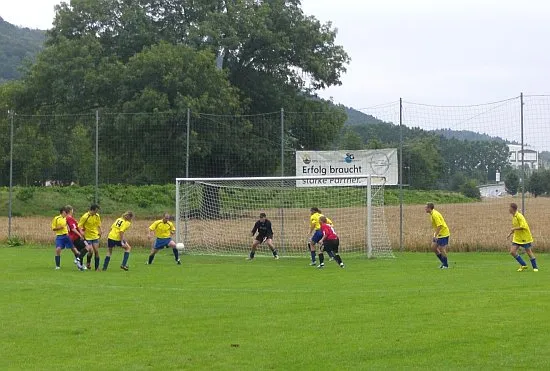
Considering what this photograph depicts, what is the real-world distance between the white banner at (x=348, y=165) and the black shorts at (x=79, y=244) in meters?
9.50

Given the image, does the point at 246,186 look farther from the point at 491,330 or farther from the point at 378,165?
the point at 491,330

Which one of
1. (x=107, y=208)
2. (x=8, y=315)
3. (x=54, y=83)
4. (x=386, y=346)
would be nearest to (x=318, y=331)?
(x=386, y=346)

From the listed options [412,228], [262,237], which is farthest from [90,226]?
[412,228]

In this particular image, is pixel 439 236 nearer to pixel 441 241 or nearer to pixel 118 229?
pixel 441 241

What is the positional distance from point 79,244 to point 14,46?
5139 inches

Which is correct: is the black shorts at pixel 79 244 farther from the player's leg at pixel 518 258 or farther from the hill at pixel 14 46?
the hill at pixel 14 46

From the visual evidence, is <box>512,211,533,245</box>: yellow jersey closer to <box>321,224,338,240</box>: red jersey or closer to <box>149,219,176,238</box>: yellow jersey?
<box>321,224,338,240</box>: red jersey

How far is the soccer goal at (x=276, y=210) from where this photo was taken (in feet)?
103

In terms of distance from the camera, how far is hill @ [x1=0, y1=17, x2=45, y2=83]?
13800cm

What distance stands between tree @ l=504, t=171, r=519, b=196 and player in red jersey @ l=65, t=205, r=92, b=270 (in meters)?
14.4

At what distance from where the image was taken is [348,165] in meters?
32.6

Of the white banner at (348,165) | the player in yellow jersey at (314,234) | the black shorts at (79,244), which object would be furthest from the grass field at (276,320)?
the white banner at (348,165)

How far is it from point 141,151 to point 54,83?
46.9ft

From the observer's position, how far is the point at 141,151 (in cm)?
3594
